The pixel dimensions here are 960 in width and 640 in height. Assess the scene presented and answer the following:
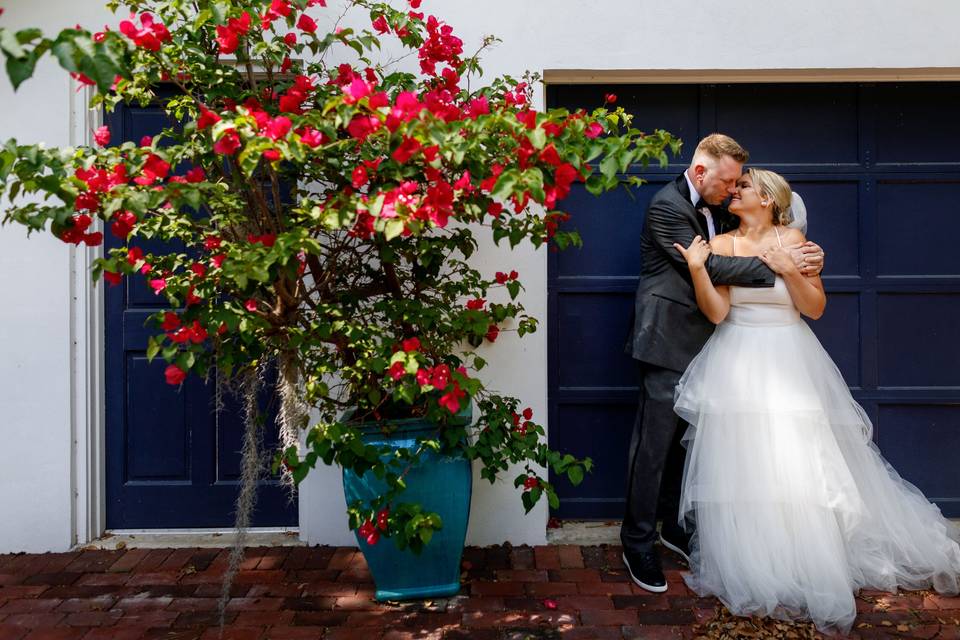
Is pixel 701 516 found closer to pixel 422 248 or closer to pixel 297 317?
pixel 422 248

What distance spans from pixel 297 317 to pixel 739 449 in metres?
1.85

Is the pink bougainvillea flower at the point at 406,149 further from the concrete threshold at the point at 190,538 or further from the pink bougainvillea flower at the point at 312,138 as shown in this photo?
the concrete threshold at the point at 190,538

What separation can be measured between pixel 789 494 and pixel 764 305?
79 centimetres

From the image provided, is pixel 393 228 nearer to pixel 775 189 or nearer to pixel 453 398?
pixel 453 398

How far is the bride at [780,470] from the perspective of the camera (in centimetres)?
296

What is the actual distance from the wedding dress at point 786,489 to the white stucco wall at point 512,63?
2.90 ft

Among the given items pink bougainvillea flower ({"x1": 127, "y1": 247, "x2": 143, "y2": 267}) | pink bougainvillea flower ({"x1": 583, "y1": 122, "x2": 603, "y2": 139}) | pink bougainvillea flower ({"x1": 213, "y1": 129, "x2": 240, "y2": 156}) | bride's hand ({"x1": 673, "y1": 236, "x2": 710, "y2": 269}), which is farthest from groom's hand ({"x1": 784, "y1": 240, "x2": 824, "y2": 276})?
pink bougainvillea flower ({"x1": 127, "y1": 247, "x2": 143, "y2": 267})

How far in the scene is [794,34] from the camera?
3621 millimetres

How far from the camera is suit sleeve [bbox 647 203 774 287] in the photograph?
3162 millimetres

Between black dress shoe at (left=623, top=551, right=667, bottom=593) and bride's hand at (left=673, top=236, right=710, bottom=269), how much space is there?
4.16 feet

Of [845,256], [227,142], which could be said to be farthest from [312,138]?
[845,256]

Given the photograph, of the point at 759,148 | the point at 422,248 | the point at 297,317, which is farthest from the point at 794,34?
the point at 297,317

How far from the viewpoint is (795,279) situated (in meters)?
3.15

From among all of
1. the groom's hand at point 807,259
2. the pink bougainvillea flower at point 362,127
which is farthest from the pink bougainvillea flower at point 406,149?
the groom's hand at point 807,259
